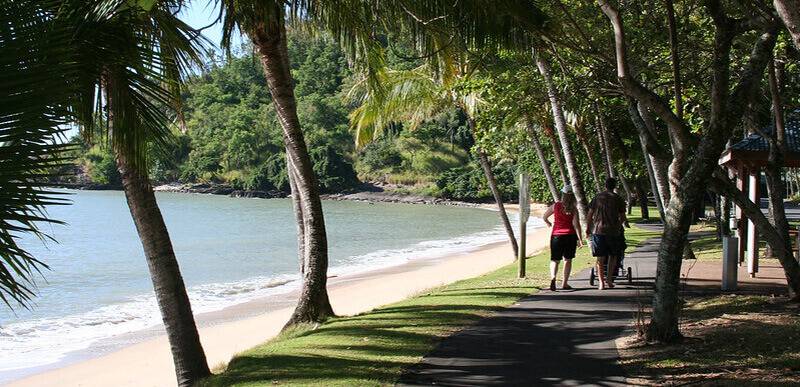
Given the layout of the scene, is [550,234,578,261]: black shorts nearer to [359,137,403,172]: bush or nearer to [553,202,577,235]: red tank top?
[553,202,577,235]: red tank top

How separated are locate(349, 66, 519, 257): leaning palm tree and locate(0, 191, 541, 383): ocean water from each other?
5.10 meters

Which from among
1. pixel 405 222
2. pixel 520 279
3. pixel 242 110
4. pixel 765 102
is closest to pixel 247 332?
pixel 520 279

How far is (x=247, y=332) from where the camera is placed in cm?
1231

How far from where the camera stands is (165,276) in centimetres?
660

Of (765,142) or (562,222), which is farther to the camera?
(765,142)

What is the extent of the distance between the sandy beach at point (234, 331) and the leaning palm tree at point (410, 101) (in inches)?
141

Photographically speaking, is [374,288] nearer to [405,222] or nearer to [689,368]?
[689,368]

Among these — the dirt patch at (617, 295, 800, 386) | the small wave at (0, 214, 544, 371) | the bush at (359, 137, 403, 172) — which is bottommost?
the small wave at (0, 214, 544, 371)

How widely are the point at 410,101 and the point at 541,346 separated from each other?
460 inches

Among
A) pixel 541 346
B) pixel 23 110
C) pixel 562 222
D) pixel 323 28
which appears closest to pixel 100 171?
pixel 323 28

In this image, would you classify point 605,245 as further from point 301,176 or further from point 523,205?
point 301,176

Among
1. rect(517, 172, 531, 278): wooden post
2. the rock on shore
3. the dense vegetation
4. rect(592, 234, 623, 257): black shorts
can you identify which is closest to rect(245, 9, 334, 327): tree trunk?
rect(592, 234, 623, 257): black shorts

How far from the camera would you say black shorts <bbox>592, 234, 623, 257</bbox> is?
31.0 feet

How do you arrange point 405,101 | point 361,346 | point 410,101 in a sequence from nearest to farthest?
point 361,346, point 405,101, point 410,101
